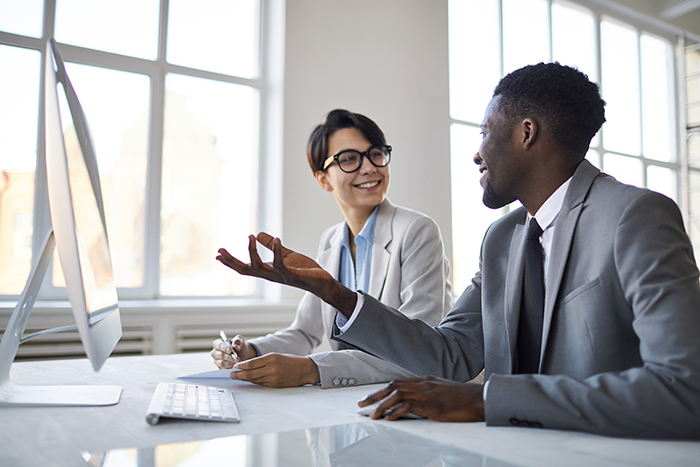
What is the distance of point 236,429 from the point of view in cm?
88

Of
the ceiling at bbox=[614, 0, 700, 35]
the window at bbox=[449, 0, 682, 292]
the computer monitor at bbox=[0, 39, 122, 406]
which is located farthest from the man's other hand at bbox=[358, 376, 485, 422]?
the ceiling at bbox=[614, 0, 700, 35]

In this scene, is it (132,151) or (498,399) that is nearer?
(498,399)

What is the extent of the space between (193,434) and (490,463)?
1.52ft

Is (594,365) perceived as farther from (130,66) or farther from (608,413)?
(130,66)

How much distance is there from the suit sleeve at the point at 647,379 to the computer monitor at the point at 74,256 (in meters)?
0.69

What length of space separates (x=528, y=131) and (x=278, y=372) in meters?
0.82

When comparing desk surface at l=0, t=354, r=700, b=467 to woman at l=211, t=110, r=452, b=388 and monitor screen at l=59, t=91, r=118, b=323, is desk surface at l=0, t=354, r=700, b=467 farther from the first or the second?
monitor screen at l=59, t=91, r=118, b=323

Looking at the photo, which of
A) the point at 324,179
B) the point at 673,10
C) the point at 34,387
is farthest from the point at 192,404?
the point at 673,10

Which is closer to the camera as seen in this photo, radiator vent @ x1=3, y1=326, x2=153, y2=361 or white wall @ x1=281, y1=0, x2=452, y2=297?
radiator vent @ x1=3, y1=326, x2=153, y2=361

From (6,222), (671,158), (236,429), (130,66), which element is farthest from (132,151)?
(671,158)

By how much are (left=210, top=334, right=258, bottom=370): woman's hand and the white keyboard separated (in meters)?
0.30

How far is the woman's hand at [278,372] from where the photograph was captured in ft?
4.13

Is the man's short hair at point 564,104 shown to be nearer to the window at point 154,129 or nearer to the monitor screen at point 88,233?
the monitor screen at point 88,233

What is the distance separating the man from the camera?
0.81 meters
